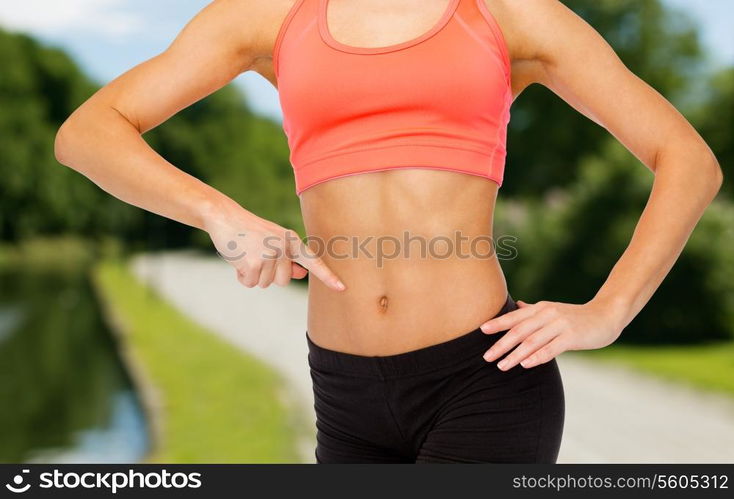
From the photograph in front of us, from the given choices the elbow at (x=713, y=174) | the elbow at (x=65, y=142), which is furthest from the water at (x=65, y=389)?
the elbow at (x=713, y=174)

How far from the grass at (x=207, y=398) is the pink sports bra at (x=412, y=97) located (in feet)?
17.8

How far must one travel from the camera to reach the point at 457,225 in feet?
4.99

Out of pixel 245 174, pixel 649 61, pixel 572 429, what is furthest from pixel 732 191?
pixel 245 174

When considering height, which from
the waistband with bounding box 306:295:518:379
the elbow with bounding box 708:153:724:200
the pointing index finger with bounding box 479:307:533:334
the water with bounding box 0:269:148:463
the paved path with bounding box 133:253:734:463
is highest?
the water with bounding box 0:269:148:463

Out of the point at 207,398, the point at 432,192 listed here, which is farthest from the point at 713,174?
the point at 207,398

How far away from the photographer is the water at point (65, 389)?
444 inches

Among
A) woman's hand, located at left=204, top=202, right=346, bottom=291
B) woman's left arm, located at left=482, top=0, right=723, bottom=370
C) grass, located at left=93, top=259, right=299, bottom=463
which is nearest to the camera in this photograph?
woman's hand, located at left=204, top=202, right=346, bottom=291

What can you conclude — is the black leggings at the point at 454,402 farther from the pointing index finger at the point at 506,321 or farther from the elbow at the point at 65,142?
the elbow at the point at 65,142

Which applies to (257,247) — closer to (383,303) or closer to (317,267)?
(317,267)

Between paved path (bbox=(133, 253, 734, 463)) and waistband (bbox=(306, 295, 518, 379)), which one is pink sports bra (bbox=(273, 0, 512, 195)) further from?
paved path (bbox=(133, 253, 734, 463))

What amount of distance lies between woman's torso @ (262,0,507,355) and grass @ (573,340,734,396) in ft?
23.3

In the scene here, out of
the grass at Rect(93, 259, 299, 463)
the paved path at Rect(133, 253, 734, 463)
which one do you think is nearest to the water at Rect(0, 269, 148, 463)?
the grass at Rect(93, 259, 299, 463)

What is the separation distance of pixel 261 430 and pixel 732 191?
10.9 m

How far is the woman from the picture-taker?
1.50 meters
